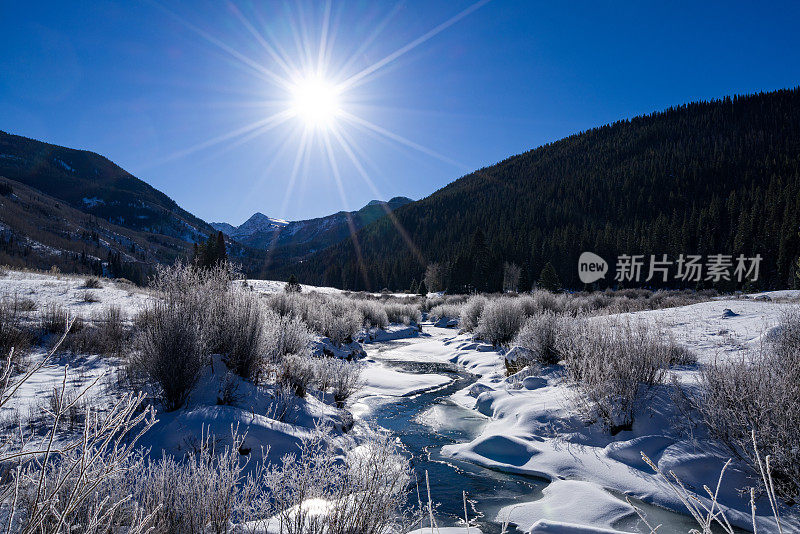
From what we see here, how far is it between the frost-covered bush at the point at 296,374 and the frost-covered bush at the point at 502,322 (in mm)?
8845

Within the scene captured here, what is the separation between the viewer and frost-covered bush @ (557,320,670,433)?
604 centimetres

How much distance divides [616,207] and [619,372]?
10291 centimetres

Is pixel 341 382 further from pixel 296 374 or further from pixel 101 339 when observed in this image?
pixel 101 339

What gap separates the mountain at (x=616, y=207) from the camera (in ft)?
191

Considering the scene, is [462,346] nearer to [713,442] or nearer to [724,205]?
[713,442]

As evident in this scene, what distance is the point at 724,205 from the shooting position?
249 ft

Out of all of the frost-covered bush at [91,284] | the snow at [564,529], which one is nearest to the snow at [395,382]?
the snow at [564,529]

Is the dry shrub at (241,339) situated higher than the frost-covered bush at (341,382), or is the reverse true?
the dry shrub at (241,339)

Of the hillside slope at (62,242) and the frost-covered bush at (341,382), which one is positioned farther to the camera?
the hillside slope at (62,242)

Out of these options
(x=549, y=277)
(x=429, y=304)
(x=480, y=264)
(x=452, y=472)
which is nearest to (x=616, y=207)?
(x=480, y=264)

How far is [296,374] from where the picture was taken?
6945mm

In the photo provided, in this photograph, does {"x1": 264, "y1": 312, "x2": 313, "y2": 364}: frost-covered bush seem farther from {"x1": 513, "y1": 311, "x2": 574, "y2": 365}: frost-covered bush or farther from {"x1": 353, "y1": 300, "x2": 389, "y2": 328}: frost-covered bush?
{"x1": 353, "y1": 300, "x2": 389, "y2": 328}: frost-covered bush

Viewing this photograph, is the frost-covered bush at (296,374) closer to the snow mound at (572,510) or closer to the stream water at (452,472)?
the stream water at (452,472)

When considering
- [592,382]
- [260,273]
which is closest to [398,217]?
[260,273]
